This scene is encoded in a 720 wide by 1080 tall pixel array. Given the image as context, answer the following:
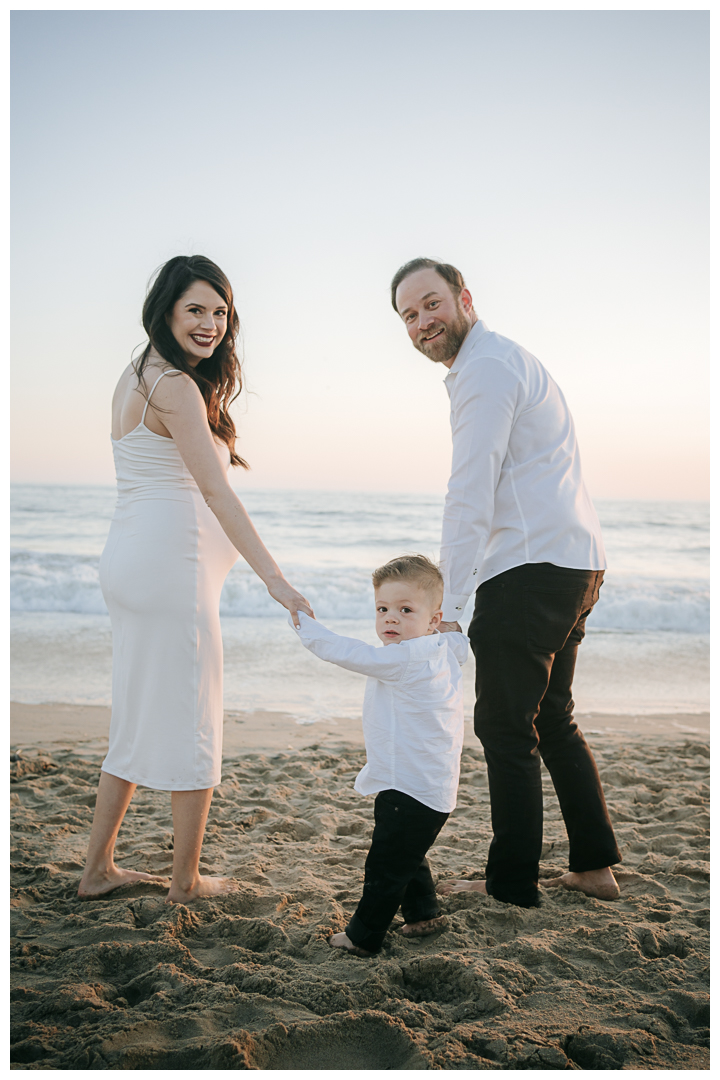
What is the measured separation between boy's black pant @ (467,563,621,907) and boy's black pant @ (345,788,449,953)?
451 millimetres

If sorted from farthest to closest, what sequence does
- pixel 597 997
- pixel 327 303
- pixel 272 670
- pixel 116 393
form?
pixel 327 303 < pixel 272 670 < pixel 116 393 < pixel 597 997

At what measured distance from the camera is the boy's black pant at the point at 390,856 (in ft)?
6.95

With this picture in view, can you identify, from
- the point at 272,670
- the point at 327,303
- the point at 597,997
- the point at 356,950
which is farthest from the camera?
the point at 327,303

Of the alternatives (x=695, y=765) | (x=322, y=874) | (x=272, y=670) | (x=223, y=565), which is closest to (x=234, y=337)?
(x=223, y=565)

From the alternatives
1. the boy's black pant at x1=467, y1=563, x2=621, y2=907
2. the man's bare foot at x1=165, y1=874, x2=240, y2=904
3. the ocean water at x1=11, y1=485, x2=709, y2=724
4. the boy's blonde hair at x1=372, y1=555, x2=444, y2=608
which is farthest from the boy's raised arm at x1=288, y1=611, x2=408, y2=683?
the ocean water at x1=11, y1=485, x2=709, y2=724

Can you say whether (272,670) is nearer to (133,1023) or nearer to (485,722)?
(485,722)

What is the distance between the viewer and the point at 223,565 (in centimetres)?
263

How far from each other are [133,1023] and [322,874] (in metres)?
1.18

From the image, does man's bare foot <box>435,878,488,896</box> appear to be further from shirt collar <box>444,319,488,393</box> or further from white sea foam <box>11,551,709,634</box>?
white sea foam <box>11,551,709,634</box>

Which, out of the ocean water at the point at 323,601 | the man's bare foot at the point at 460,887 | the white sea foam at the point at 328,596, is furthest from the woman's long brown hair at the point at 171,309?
the white sea foam at the point at 328,596

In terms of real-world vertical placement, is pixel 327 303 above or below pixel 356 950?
above

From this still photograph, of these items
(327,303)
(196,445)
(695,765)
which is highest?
(327,303)

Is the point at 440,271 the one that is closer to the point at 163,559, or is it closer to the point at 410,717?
the point at 163,559

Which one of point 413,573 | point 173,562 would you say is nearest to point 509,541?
point 413,573
